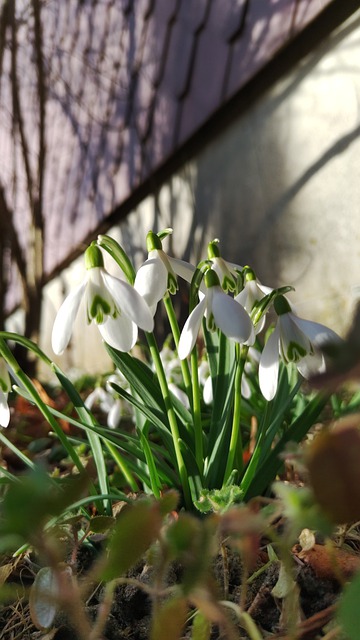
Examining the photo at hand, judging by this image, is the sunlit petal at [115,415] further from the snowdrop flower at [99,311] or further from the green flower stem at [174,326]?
the snowdrop flower at [99,311]

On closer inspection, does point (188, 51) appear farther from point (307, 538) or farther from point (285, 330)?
point (307, 538)

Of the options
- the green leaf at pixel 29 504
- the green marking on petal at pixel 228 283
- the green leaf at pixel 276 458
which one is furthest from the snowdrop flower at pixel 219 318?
the green leaf at pixel 29 504

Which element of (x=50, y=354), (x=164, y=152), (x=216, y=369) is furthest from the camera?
(x=50, y=354)

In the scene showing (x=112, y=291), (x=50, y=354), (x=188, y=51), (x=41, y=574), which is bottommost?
(x=41, y=574)

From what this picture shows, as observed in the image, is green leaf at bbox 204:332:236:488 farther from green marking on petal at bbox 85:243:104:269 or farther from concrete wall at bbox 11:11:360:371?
concrete wall at bbox 11:11:360:371

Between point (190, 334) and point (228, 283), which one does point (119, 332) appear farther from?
point (228, 283)

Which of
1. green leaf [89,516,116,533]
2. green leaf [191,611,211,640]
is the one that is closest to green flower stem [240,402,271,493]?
green leaf [89,516,116,533]

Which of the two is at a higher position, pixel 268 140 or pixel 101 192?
pixel 101 192

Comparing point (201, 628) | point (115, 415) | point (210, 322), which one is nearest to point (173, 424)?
point (210, 322)

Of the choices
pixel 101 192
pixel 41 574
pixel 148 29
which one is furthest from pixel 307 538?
pixel 101 192
